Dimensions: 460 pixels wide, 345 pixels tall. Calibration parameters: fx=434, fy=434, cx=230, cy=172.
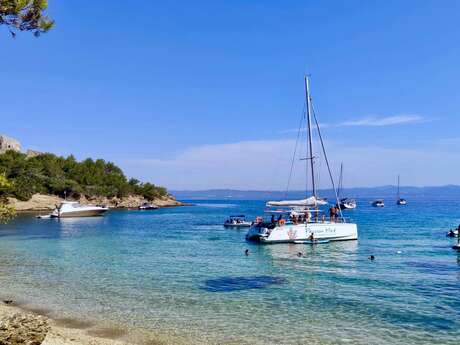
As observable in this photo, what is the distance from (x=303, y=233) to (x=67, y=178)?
112454mm

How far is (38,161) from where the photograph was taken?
132250 mm

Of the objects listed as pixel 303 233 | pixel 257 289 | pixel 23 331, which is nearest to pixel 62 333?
pixel 23 331

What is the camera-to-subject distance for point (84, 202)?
134500mm

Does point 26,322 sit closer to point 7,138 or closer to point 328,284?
point 328,284

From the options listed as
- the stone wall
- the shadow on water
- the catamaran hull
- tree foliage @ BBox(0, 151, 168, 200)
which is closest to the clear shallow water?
the shadow on water

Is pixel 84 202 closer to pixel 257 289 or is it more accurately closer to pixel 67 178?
pixel 67 178

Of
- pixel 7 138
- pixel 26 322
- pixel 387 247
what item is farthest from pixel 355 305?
pixel 7 138

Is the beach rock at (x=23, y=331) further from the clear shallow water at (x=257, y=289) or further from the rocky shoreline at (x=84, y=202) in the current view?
the rocky shoreline at (x=84, y=202)

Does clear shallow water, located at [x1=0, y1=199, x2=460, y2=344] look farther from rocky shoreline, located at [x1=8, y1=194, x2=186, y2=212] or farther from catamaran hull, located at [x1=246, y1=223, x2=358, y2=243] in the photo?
rocky shoreline, located at [x1=8, y1=194, x2=186, y2=212]

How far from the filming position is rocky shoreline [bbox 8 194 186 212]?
11353 centimetres

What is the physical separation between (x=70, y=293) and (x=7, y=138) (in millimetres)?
163201

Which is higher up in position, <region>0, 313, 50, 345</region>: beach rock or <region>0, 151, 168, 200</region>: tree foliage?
<region>0, 151, 168, 200</region>: tree foliage

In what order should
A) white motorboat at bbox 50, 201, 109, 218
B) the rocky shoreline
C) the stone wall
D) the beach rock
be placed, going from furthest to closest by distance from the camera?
the stone wall, the rocky shoreline, white motorboat at bbox 50, 201, 109, 218, the beach rock

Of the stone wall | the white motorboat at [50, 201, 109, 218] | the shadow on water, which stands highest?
the stone wall
